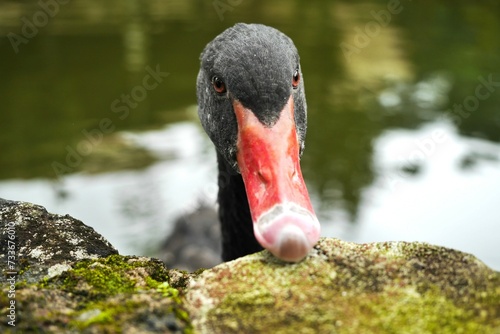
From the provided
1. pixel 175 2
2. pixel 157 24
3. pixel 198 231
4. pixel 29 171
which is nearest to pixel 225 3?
pixel 175 2

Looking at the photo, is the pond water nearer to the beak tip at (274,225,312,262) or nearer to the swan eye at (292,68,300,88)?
the swan eye at (292,68,300,88)

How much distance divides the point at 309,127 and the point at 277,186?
6617 mm

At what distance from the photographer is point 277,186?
198 cm

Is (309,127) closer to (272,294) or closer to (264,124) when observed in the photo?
(264,124)

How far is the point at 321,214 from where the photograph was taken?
664 cm

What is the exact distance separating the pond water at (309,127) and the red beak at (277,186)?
4040mm

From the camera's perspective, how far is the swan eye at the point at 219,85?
8.71 ft

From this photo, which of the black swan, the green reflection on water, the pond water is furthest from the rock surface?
the green reflection on water

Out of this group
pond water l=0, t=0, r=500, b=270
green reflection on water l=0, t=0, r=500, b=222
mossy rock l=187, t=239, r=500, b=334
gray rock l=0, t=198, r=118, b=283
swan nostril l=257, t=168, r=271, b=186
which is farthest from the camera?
green reflection on water l=0, t=0, r=500, b=222

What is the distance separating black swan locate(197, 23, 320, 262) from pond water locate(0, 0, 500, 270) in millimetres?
3726

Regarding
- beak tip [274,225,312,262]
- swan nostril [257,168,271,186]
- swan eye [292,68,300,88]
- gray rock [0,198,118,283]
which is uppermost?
swan eye [292,68,300,88]

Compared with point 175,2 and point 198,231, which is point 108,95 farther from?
point 175,2

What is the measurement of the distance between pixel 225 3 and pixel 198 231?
10635 mm

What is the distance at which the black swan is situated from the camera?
69.2 inches
